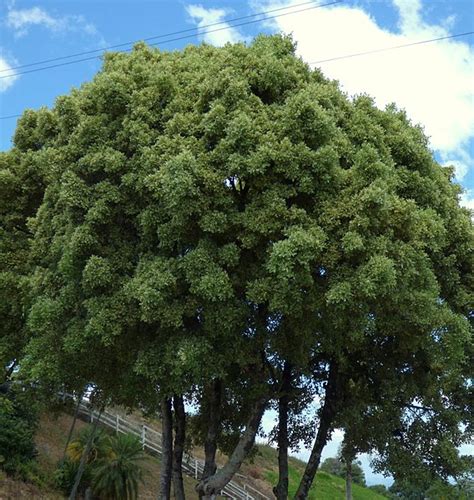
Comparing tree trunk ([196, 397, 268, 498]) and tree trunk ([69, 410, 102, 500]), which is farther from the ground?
tree trunk ([196, 397, 268, 498])

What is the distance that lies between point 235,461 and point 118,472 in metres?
9.24

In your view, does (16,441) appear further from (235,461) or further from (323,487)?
(323,487)

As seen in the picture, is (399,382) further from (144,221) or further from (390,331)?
(144,221)

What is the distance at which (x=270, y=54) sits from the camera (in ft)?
37.9

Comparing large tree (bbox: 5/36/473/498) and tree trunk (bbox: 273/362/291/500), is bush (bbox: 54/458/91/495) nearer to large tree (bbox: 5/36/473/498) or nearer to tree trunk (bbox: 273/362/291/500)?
large tree (bbox: 5/36/473/498)

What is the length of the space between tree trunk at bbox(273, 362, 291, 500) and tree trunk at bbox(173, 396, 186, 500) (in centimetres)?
226

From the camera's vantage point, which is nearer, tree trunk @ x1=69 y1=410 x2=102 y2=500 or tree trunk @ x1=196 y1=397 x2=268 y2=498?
tree trunk @ x1=196 y1=397 x2=268 y2=498

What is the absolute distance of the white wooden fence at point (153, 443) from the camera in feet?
82.4

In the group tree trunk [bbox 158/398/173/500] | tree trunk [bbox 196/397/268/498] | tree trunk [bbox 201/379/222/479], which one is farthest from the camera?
tree trunk [bbox 158/398/173/500]

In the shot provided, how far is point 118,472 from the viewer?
1972cm

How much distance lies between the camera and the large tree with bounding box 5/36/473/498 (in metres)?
10.0

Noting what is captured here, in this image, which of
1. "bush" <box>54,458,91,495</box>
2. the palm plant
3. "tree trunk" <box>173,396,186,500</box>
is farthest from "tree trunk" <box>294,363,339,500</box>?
"bush" <box>54,458,91,495</box>

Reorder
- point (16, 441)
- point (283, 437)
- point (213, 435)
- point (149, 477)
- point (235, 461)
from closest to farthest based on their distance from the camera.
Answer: point (235, 461) < point (213, 435) < point (283, 437) < point (16, 441) < point (149, 477)

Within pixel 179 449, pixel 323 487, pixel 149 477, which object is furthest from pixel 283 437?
pixel 323 487
